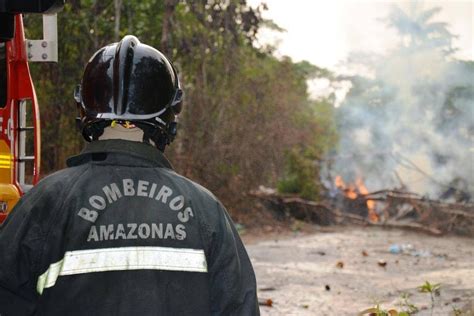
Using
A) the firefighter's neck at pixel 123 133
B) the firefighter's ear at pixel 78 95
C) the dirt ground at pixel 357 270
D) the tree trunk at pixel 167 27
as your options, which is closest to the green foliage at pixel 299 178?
the dirt ground at pixel 357 270

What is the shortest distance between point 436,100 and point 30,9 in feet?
64.2

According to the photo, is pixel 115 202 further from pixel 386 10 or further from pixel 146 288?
pixel 386 10

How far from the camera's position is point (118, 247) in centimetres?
221

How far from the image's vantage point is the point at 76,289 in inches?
85.3

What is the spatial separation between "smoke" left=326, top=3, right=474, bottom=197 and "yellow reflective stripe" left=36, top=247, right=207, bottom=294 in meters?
16.8

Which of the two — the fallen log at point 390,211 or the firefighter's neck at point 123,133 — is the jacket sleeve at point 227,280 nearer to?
the firefighter's neck at point 123,133

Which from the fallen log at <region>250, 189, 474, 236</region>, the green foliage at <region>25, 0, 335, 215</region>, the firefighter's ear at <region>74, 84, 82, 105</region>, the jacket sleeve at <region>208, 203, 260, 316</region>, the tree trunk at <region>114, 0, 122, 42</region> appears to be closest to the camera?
the jacket sleeve at <region>208, 203, 260, 316</region>

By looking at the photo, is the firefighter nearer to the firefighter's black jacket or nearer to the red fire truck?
the firefighter's black jacket

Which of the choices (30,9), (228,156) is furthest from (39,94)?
(30,9)

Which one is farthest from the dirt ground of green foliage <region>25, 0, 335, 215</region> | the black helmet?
the black helmet

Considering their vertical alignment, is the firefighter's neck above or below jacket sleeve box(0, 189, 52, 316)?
above

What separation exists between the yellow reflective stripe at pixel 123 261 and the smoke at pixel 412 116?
16.8m

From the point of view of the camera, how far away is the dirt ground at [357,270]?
8430mm

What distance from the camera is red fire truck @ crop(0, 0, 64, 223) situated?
5.25 metres
